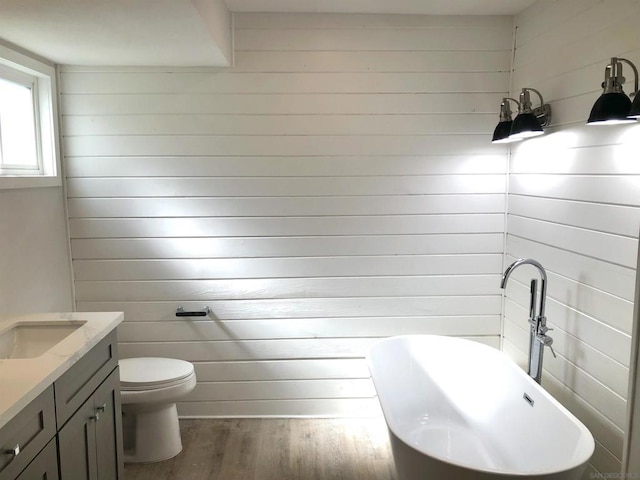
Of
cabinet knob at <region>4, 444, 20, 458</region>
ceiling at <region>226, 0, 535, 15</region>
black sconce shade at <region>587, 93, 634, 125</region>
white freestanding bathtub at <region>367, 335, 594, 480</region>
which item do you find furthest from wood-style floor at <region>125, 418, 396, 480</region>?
ceiling at <region>226, 0, 535, 15</region>

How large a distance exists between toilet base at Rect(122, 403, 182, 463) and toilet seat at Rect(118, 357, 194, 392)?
0.53 ft

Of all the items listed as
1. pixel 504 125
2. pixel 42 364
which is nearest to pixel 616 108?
pixel 504 125

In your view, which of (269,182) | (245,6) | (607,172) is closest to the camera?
(607,172)

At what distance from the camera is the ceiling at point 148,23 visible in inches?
79.7

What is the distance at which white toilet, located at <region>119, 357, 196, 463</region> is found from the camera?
273cm

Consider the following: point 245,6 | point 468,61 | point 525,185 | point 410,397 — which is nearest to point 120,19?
point 245,6

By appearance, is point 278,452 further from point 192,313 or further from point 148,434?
point 192,313

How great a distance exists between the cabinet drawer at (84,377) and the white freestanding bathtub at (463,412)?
49.0 inches

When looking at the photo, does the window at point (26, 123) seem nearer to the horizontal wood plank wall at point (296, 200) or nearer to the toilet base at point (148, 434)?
the horizontal wood plank wall at point (296, 200)

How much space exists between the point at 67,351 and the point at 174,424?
127 cm

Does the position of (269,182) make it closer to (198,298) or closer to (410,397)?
(198,298)

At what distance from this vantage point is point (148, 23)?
7.24ft

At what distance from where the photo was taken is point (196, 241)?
10.4 ft

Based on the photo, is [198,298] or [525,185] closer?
[525,185]
